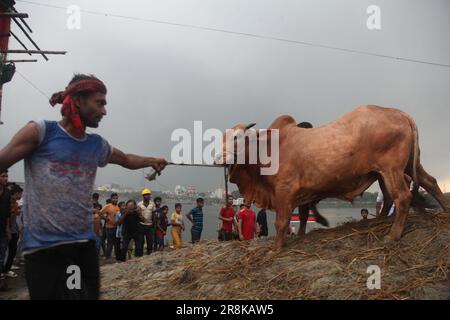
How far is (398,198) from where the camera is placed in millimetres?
5738

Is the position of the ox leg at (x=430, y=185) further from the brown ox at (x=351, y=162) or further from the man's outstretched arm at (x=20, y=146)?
the man's outstretched arm at (x=20, y=146)

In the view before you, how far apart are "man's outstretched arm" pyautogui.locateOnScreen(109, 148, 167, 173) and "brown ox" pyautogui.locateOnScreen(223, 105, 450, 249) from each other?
2952 mm

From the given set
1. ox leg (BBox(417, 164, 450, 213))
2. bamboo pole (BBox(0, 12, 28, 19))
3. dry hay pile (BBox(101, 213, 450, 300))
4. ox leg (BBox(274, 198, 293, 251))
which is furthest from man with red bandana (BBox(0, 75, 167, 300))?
bamboo pole (BBox(0, 12, 28, 19))

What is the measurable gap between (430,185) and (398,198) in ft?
4.25

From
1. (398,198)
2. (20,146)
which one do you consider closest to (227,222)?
(398,198)

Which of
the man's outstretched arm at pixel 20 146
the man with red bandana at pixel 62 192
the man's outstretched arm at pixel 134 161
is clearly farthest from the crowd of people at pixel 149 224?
the man's outstretched arm at pixel 20 146

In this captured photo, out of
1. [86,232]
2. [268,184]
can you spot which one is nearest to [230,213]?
[268,184]

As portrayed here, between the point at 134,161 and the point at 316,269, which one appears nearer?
the point at 134,161

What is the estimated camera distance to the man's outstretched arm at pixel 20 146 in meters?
2.45

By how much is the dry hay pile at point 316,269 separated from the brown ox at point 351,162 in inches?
15.6

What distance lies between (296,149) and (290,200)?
818 millimetres

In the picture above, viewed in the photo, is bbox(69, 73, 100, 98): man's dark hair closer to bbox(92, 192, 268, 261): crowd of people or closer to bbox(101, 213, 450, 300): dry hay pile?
bbox(101, 213, 450, 300): dry hay pile

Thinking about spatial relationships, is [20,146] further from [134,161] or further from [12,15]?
[12,15]

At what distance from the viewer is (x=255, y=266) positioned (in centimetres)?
575
